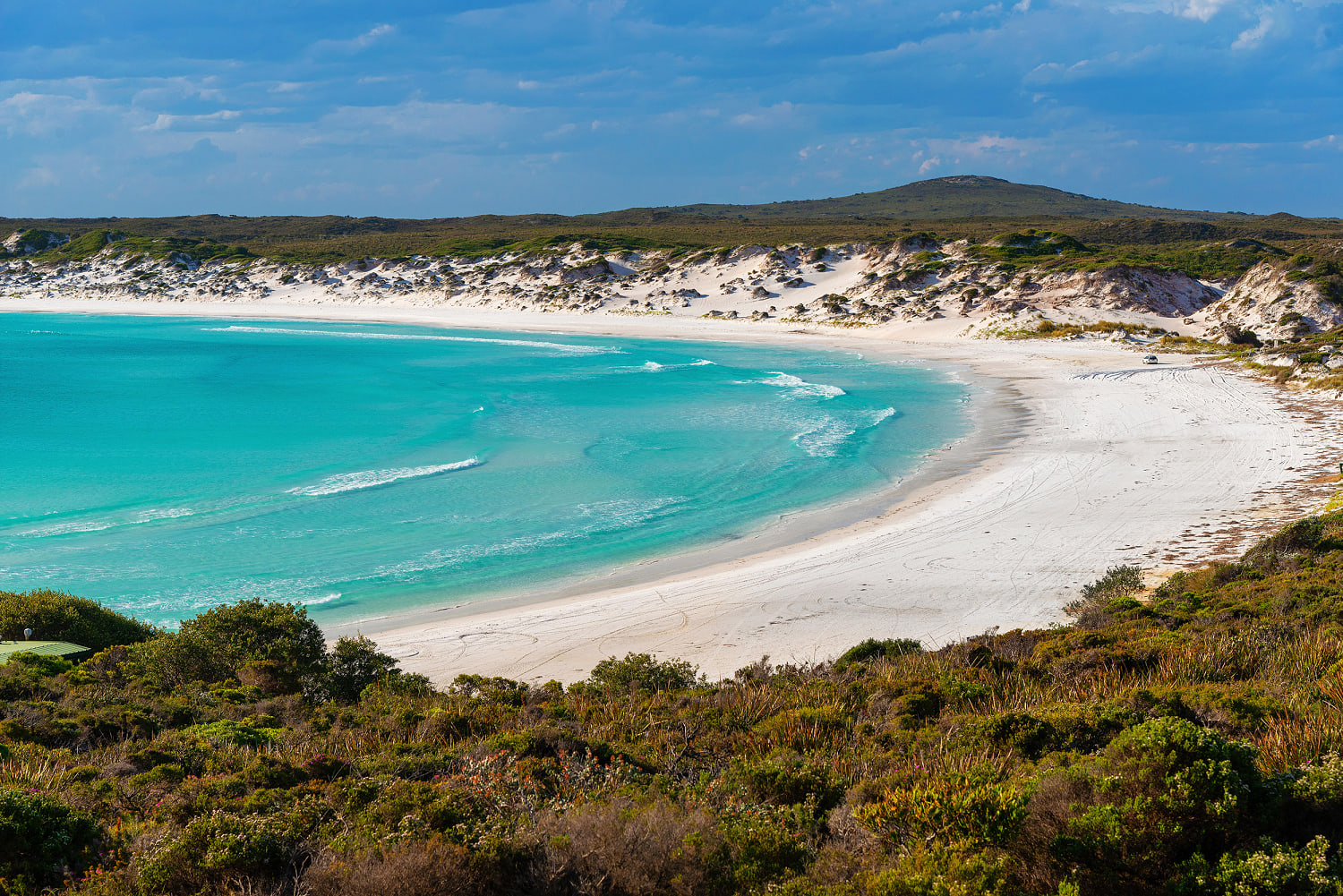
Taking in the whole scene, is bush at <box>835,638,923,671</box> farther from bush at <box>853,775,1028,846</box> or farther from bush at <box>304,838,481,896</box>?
bush at <box>304,838,481,896</box>

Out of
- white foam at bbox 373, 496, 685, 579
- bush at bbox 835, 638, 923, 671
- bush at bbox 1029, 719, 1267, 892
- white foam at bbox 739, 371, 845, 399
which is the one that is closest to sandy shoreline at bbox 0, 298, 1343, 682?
bush at bbox 835, 638, 923, 671

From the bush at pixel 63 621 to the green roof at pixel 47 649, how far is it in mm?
325

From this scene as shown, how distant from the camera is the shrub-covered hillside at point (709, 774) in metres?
3.96

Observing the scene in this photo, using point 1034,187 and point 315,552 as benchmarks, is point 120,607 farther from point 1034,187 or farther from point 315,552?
point 1034,187

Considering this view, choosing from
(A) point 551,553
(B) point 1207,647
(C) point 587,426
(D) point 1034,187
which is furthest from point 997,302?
(D) point 1034,187

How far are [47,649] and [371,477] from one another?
1234cm

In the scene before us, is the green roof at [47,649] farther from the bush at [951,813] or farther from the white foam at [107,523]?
the bush at [951,813]

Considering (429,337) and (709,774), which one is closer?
(709,774)

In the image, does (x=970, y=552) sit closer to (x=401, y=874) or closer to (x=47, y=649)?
(x=401, y=874)

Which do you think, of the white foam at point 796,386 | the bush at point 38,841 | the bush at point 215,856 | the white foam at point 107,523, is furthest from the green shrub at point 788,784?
the white foam at point 796,386

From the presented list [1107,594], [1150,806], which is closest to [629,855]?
[1150,806]

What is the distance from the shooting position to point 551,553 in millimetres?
15945

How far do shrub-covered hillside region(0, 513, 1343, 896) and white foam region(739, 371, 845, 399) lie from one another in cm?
2487

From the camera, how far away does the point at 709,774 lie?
218 inches
